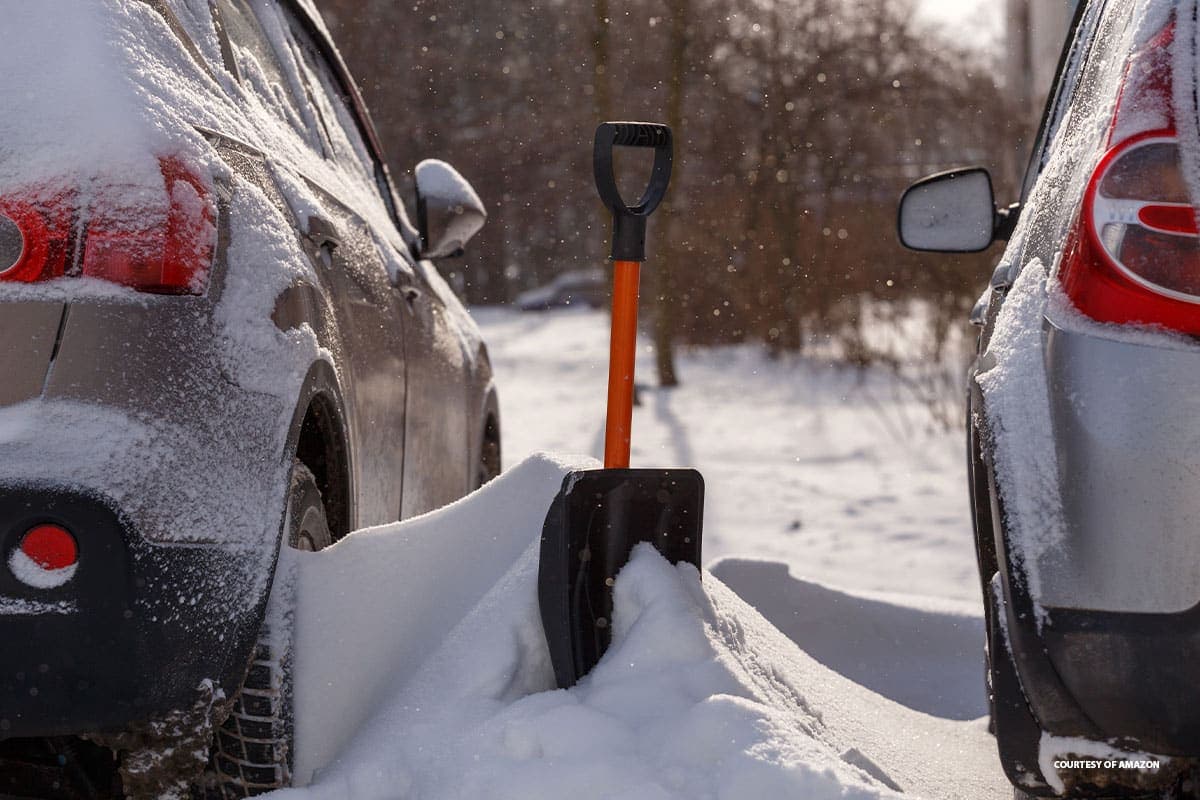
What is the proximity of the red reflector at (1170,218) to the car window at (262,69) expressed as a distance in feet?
5.86

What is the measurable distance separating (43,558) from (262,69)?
1550mm

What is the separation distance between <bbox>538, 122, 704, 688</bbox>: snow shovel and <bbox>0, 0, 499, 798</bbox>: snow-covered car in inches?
18.5

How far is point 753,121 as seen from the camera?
56.4 ft

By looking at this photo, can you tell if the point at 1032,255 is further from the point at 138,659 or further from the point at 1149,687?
the point at 138,659

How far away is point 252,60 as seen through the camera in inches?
114

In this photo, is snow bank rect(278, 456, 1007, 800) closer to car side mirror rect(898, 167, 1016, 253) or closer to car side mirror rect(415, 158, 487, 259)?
car side mirror rect(898, 167, 1016, 253)

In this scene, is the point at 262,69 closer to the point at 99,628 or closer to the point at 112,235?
the point at 112,235

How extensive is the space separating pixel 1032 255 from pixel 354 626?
1.31m

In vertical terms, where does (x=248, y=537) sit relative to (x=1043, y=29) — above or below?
below

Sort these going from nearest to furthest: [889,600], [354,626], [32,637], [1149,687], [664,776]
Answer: [1149,687] < [32,637] < [664,776] < [354,626] < [889,600]

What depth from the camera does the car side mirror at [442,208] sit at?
3.82 metres

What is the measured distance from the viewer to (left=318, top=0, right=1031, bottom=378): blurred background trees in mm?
14266

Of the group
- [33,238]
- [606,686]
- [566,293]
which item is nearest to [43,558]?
[33,238]

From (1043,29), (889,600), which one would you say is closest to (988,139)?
(1043,29)
